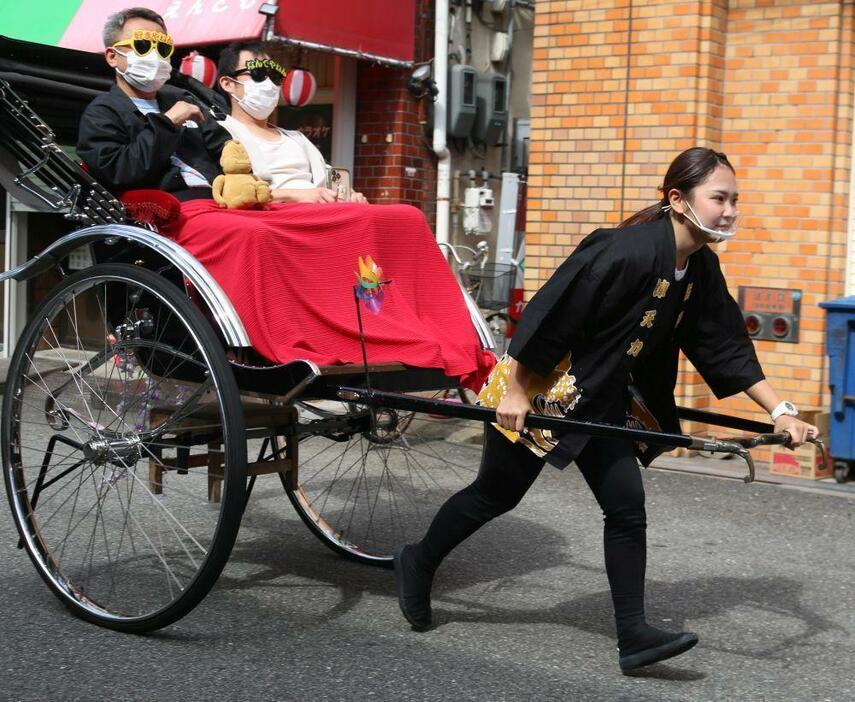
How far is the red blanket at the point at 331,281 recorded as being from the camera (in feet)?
13.9

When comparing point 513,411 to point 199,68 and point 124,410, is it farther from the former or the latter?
point 199,68

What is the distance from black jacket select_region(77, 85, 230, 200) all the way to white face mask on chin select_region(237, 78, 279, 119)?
1.35 feet

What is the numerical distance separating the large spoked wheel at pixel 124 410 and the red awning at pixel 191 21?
4225mm

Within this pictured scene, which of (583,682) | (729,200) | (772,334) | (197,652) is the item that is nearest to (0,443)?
(197,652)

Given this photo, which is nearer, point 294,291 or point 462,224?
point 294,291

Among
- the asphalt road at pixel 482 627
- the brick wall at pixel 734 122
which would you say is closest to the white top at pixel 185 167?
the asphalt road at pixel 482 627

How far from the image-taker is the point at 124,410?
4441 mm

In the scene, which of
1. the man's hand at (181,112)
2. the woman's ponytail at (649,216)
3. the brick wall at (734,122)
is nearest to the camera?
the woman's ponytail at (649,216)

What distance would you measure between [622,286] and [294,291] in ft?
3.80

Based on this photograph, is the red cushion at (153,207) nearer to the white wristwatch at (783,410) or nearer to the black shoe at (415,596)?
the black shoe at (415,596)

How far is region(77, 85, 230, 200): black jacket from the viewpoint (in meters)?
4.54

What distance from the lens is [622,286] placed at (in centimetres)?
381

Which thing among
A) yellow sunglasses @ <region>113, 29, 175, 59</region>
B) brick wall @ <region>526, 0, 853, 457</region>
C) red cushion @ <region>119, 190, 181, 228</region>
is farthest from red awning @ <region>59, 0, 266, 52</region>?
red cushion @ <region>119, 190, 181, 228</region>

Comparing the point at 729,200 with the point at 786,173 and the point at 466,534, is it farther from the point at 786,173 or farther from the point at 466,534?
the point at 786,173
